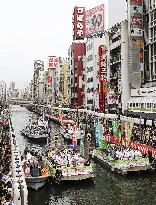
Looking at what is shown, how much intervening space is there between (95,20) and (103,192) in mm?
74602

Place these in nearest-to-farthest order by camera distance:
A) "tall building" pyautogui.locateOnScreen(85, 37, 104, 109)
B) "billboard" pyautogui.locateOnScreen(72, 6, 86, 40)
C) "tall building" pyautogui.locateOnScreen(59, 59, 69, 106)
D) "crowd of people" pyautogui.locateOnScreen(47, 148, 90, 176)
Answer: "crowd of people" pyautogui.locateOnScreen(47, 148, 90, 176) → "tall building" pyautogui.locateOnScreen(85, 37, 104, 109) → "billboard" pyautogui.locateOnScreen(72, 6, 86, 40) → "tall building" pyautogui.locateOnScreen(59, 59, 69, 106)

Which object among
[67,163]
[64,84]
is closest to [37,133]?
[67,163]

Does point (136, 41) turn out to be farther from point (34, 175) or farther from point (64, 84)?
point (64, 84)

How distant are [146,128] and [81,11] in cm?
6927

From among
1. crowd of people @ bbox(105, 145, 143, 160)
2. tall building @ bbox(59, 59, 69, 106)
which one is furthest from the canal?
tall building @ bbox(59, 59, 69, 106)

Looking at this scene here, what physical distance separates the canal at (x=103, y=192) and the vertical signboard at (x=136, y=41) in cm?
3310

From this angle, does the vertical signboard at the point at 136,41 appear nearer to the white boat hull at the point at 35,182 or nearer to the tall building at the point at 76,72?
the white boat hull at the point at 35,182

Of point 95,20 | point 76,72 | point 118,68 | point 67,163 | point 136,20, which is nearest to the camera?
point 67,163

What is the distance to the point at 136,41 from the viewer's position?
67562mm

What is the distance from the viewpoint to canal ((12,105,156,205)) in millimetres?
30281

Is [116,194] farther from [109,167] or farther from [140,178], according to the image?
[109,167]

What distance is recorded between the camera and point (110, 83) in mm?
80375

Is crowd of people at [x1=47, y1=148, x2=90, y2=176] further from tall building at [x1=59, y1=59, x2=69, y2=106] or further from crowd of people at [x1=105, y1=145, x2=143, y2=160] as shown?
tall building at [x1=59, y1=59, x2=69, y2=106]

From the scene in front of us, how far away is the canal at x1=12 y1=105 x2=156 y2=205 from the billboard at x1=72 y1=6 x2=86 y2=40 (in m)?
84.6
